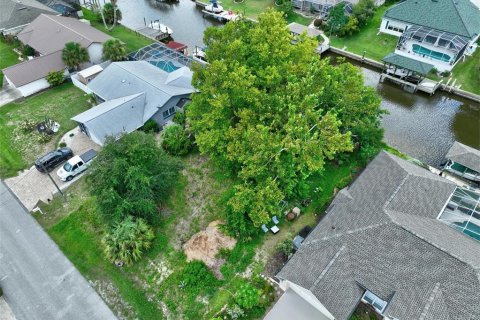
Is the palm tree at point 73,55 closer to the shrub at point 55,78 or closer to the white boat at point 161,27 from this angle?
the shrub at point 55,78

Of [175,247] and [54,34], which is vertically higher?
[54,34]

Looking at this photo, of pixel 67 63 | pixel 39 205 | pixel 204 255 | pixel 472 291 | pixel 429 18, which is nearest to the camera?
pixel 472 291

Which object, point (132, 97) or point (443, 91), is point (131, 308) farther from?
point (443, 91)

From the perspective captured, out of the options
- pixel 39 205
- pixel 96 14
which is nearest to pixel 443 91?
pixel 39 205

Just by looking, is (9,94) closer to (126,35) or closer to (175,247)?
(126,35)

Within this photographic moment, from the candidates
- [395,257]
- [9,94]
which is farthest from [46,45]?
[395,257]

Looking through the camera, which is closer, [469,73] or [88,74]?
[88,74]
